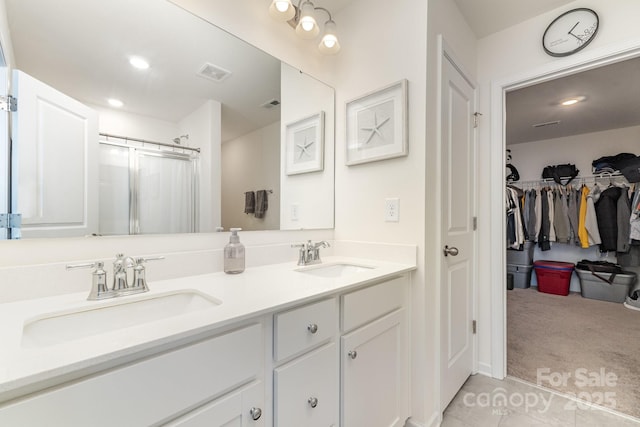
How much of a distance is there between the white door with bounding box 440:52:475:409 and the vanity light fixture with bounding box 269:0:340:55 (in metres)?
0.65

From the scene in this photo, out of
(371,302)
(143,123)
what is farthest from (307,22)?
(371,302)

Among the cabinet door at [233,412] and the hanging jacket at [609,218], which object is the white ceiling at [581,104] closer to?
the hanging jacket at [609,218]

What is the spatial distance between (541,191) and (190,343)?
16.9 ft

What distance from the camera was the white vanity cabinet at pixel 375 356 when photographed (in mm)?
1027

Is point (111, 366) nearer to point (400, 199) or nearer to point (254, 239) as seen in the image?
point (254, 239)

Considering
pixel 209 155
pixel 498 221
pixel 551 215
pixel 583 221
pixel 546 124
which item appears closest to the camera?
pixel 209 155

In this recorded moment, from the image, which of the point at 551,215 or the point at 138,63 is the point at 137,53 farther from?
the point at 551,215

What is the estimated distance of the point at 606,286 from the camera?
358 cm

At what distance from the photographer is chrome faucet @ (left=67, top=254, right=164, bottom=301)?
83 centimetres

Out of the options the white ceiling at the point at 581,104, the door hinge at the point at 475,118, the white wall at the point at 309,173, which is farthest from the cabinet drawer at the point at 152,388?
the white ceiling at the point at 581,104

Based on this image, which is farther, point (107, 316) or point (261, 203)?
point (261, 203)

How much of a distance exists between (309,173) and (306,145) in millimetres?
176

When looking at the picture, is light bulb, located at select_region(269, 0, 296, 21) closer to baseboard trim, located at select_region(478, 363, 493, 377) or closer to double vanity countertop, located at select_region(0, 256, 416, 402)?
double vanity countertop, located at select_region(0, 256, 416, 402)

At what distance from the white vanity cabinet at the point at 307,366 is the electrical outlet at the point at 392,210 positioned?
654mm
